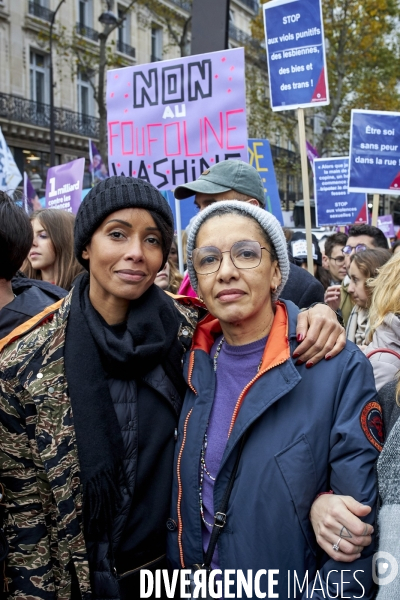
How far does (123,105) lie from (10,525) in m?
3.45

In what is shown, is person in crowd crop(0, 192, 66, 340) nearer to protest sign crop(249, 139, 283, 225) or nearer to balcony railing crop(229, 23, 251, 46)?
protest sign crop(249, 139, 283, 225)

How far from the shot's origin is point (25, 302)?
2674mm

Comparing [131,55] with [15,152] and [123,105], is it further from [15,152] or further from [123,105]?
[123,105]

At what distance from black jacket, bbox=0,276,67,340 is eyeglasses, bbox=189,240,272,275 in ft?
3.30

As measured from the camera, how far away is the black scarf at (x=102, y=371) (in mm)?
1874

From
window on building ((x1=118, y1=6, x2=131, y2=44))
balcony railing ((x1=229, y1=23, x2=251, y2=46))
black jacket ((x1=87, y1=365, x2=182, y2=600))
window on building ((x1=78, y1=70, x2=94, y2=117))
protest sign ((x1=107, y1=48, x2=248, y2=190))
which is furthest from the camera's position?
balcony railing ((x1=229, y1=23, x2=251, y2=46))

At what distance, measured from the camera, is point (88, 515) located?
74.6 inches

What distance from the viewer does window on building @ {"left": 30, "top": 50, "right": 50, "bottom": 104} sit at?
89.2 feet

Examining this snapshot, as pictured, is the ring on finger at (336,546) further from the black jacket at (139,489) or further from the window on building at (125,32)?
the window on building at (125,32)

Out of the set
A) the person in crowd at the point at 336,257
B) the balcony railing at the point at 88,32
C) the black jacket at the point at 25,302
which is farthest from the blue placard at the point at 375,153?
the balcony railing at the point at 88,32

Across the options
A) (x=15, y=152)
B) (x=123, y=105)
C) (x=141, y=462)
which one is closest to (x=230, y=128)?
(x=123, y=105)

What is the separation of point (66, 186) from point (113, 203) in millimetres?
4673

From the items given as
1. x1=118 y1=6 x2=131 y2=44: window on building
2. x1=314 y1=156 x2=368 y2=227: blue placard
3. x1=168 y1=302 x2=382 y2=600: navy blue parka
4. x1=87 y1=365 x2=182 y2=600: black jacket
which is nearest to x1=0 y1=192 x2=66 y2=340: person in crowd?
x1=87 y1=365 x2=182 y2=600: black jacket

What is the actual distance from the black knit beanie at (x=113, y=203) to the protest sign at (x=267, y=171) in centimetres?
397
